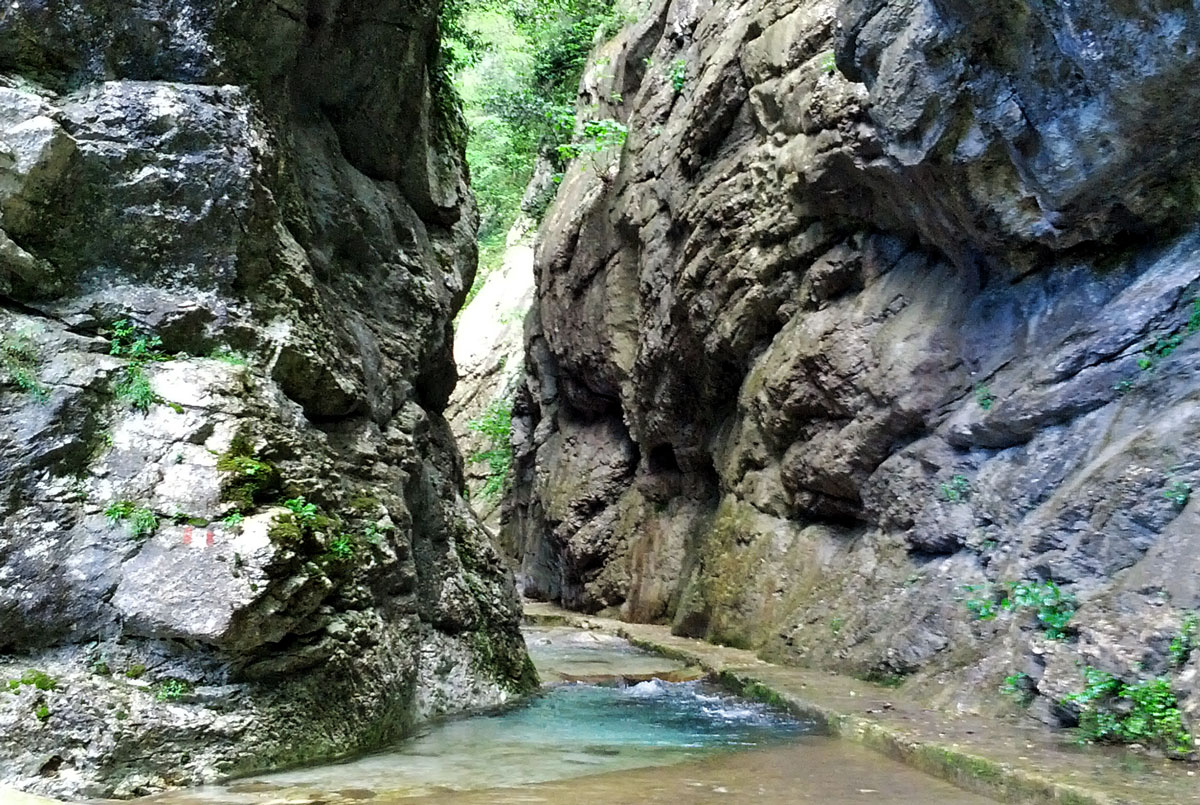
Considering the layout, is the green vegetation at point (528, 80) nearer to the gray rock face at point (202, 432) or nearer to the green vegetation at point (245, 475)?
the gray rock face at point (202, 432)

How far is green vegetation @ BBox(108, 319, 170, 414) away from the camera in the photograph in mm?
5824

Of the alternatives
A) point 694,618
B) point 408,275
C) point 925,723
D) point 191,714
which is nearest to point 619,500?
point 694,618

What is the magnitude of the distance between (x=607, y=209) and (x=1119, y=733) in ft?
43.5

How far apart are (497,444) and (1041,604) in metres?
20.8

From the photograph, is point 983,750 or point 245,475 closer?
point 983,750

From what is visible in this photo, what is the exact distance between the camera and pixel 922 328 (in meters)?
9.57

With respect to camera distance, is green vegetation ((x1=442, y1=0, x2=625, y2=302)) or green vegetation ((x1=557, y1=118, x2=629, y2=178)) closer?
green vegetation ((x1=557, y1=118, x2=629, y2=178))

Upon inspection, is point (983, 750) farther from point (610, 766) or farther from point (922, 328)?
point (922, 328)

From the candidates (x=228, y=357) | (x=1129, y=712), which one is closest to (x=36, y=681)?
(x=228, y=357)

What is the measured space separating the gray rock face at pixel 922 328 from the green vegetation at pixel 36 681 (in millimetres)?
5990

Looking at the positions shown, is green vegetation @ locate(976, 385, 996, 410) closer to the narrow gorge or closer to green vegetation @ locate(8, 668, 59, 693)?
the narrow gorge

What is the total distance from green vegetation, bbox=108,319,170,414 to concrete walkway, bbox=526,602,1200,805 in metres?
5.30

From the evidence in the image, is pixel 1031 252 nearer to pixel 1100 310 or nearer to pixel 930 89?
pixel 1100 310

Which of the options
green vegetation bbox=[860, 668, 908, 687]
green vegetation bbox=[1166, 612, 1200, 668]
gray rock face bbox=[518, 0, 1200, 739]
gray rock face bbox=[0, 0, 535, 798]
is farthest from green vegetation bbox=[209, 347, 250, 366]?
green vegetation bbox=[1166, 612, 1200, 668]
